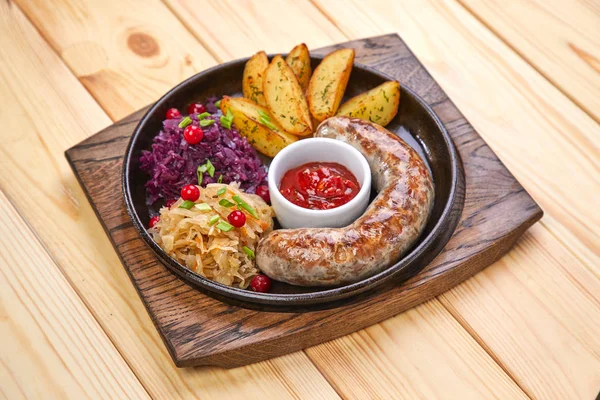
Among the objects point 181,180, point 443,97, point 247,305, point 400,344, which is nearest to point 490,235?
point 400,344

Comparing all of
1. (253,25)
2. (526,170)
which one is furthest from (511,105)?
(253,25)

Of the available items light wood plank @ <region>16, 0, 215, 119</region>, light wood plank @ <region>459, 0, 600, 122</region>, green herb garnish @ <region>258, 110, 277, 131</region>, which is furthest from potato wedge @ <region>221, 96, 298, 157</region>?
light wood plank @ <region>459, 0, 600, 122</region>

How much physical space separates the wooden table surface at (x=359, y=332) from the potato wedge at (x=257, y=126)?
0.74 m

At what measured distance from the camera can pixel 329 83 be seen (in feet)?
10.6

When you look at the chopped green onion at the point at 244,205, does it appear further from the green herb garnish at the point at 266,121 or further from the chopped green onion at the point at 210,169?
the green herb garnish at the point at 266,121

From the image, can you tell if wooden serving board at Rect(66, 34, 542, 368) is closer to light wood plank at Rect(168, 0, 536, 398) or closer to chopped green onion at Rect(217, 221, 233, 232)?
light wood plank at Rect(168, 0, 536, 398)

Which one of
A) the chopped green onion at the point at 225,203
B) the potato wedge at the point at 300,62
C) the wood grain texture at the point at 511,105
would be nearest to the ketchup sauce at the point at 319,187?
the chopped green onion at the point at 225,203

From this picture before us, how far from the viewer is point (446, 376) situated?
2764mm

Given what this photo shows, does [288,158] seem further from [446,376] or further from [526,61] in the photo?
[526,61]

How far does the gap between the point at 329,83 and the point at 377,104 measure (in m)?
0.24

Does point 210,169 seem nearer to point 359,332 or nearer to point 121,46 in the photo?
point 359,332

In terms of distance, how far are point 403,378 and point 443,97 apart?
1.36 m

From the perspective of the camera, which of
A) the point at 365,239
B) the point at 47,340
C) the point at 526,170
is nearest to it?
the point at 365,239

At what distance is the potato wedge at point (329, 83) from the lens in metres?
3.21
